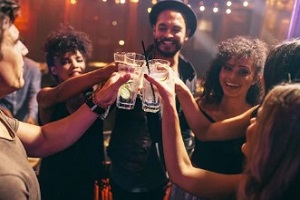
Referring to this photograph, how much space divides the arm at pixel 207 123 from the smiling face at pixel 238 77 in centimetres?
36

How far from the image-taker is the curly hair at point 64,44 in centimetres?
252

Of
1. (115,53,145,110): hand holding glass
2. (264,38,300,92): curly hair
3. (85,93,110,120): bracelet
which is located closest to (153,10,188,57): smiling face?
(115,53,145,110): hand holding glass

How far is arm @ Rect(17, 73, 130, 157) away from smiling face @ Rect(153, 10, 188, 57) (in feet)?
3.24

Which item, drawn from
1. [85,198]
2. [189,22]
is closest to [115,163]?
[85,198]

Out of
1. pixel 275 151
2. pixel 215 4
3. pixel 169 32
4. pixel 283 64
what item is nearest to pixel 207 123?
pixel 283 64

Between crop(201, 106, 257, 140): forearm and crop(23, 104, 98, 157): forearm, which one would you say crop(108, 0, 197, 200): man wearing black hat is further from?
crop(23, 104, 98, 157): forearm

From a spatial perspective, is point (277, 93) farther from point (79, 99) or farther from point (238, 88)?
point (79, 99)

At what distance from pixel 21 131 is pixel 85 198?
85 cm

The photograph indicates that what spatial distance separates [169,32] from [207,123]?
99 centimetres

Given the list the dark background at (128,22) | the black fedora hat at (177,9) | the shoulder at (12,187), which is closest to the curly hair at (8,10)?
the shoulder at (12,187)

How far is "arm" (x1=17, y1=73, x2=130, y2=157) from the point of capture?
176 cm

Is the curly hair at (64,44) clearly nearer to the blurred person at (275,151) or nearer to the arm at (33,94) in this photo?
the arm at (33,94)

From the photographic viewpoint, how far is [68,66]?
2.45 meters

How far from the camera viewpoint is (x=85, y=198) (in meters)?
2.28
